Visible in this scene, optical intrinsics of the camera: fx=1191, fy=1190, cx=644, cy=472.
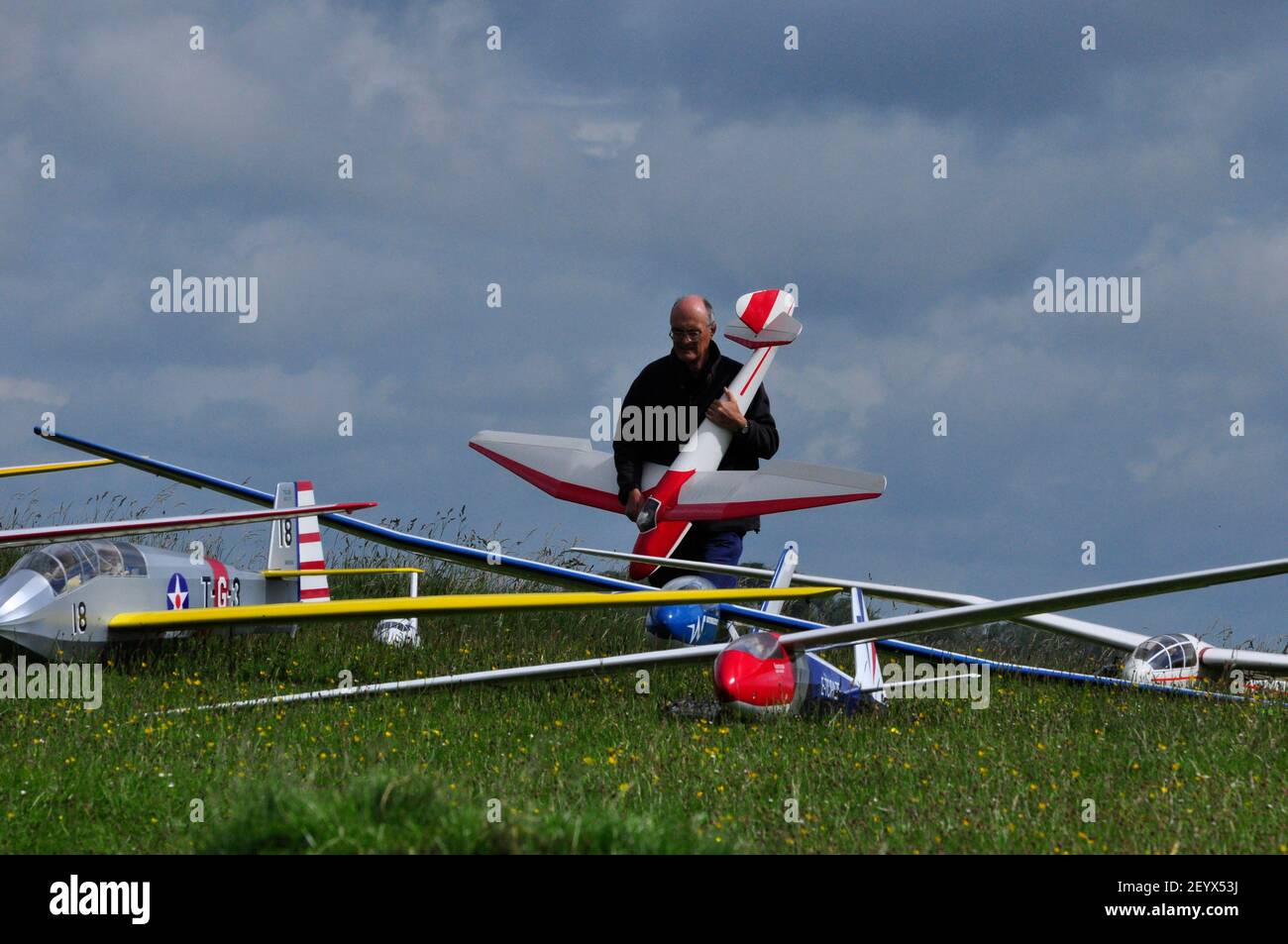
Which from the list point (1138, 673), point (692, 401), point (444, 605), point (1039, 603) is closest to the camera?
point (1039, 603)

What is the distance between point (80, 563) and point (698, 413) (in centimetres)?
674

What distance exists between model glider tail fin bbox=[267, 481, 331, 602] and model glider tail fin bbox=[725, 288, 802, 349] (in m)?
6.27

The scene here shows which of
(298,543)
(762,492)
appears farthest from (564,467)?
(298,543)

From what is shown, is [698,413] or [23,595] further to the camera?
[698,413]

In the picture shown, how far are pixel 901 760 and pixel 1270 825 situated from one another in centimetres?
231

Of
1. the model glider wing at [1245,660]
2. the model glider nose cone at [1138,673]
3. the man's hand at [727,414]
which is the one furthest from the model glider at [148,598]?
the model glider wing at [1245,660]

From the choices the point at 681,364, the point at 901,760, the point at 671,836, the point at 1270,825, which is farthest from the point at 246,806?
the point at 681,364

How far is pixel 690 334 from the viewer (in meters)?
13.0

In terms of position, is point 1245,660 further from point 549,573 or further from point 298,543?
point 298,543

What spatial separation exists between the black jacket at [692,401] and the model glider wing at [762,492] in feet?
1.09

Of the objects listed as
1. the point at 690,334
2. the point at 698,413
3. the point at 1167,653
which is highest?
the point at 690,334

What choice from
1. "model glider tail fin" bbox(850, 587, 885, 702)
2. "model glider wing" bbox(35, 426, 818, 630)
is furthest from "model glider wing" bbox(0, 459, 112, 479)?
"model glider tail fin" bbox(850, 587, 885, 702)
